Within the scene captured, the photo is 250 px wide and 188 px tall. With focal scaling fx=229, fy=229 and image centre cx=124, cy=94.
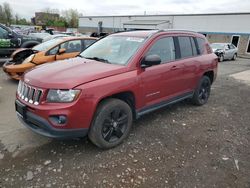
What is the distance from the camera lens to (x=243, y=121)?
16.1ft

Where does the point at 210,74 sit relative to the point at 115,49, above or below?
below

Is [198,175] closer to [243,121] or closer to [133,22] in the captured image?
[243,121]

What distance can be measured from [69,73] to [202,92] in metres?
3.68

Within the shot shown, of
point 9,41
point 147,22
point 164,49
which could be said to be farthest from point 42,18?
point 164,49

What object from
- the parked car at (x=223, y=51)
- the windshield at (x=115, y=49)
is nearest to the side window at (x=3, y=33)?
the windshield at (x=115, y=49)

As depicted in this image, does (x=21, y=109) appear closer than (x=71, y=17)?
Yes

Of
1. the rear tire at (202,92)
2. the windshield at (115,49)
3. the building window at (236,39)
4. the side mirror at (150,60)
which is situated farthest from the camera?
the building window at (236,39)

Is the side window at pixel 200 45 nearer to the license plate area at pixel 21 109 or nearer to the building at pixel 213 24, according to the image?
the license plate area at pixel 21 109

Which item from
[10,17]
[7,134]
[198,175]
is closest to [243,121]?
[198,175]

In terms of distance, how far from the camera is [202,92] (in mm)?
5711

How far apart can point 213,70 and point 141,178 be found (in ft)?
12.8

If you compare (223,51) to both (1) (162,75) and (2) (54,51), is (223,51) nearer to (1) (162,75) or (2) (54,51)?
(2) (54,51)

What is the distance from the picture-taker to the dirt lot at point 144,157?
9.47 ft

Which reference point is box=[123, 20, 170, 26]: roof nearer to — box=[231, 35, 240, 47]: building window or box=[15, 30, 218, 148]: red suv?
box=[231, 35, 240, 47]: building window
